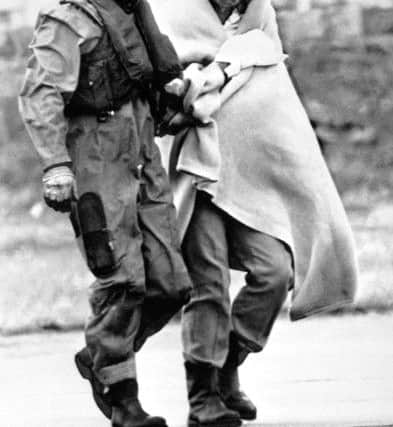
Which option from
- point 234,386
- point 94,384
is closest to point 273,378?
point 234,386

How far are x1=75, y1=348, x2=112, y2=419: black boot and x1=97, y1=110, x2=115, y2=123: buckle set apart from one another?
31.8 inches

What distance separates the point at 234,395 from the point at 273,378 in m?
0.91

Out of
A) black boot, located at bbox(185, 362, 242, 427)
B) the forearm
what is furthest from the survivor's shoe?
the forearm

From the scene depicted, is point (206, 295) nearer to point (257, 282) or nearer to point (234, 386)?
point (257, 282)

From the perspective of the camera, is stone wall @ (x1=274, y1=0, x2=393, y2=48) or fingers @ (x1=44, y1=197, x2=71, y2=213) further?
stone wall @ (x1=274, y1=0, x2=393, y2=48)

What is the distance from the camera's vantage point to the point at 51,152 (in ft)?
21.0

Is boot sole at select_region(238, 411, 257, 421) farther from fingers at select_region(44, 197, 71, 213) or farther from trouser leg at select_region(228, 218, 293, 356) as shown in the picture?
fingers at select_region(44, 197, 71, 213)

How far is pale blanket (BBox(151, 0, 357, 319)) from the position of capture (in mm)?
7031

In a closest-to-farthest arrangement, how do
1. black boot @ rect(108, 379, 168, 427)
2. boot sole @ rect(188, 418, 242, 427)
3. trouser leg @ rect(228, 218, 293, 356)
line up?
black boot @ rect(108, 379, 168, 427)
boot sole @ rect(188, 418, 242, 427)
trouser leg @ rect(228, 218, 293, 356)

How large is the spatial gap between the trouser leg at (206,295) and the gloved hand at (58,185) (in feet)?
2.41

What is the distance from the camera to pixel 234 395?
7.12 metres

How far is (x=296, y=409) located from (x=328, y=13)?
15.7 ft

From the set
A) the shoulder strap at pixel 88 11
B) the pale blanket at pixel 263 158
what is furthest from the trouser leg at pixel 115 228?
the pale blanket at pixel 263 158

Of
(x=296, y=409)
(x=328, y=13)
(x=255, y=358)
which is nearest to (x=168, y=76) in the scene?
(x=296, y=409)
